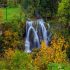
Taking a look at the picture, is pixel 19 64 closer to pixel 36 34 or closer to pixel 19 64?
pixel 19 64

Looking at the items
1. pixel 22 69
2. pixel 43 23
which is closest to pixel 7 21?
pixel 43 23

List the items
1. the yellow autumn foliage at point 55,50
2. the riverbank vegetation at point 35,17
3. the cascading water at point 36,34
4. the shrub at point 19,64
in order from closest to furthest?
the shrub at point 19,64 → the yellow autumn foliage at point 55,50 → the riverbank vegetation at point 35,17 → the cascading water at point 36,34

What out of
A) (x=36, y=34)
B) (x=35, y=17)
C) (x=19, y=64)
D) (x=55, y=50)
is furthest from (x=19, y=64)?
(x=35, y=17)

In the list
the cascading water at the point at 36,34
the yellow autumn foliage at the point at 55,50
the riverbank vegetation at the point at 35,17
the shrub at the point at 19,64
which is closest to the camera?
the shrub at the point at 19,64

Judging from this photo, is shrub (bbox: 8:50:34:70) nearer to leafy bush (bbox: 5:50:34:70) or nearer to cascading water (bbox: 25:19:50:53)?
leafy bush (bbox: 5:50:34:70)

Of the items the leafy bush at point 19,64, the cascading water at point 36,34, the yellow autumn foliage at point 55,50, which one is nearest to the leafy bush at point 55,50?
the yellow autumn foliage at point 55,50

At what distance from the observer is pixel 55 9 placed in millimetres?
38594

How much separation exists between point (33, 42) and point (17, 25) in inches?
101

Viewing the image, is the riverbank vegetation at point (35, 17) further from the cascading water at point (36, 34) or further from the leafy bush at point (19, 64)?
the leafy bush at point (19, 64)

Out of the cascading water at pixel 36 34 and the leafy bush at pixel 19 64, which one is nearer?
the leafy bush at pixel 19 64

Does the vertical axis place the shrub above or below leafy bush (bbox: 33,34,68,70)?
above

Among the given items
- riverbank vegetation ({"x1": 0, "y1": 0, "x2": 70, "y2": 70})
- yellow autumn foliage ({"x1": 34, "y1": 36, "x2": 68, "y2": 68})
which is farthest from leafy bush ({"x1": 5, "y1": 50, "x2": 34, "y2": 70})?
riverbank vegetation ({"x1": 0, "y1": 0, "x2": 70, "y2": 70})

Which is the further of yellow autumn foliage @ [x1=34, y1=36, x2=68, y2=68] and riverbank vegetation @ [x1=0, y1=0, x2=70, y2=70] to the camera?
riverbank vegetation @ [x1=0, y1=0, x2=70, y2=70]

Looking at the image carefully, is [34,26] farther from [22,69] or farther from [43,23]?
[22,69]
